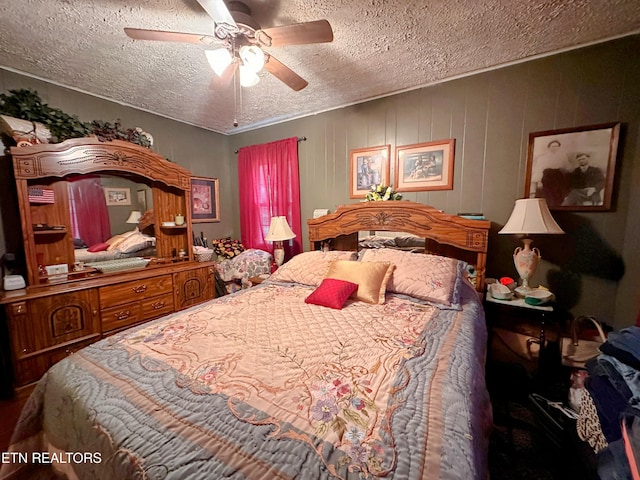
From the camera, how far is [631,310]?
1.60 m

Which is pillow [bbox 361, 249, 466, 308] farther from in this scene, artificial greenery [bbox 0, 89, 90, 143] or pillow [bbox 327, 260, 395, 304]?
artificial greenery [bbox 0, 89, 90, 143]

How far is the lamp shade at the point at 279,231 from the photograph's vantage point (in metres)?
2.88

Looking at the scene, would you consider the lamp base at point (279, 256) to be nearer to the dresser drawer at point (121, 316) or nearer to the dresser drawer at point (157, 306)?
the dresser drawer at point (157, 306)

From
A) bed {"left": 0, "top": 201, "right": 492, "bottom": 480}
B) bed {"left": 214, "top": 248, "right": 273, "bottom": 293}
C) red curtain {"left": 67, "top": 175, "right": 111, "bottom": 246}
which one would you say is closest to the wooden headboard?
bed {"left": 0, "top": 201, "right": 492, "bottom": 480}

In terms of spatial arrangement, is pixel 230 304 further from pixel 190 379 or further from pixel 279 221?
pixel 279 221

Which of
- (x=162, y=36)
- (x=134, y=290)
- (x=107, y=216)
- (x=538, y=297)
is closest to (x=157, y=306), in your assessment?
(x=134, y=290)

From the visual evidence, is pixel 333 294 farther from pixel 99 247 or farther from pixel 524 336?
pixel 99 247

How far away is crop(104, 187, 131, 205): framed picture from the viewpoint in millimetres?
2426

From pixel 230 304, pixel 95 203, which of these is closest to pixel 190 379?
pixel 230 304

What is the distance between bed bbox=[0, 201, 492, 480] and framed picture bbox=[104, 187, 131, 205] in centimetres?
164

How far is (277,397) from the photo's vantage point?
88cm

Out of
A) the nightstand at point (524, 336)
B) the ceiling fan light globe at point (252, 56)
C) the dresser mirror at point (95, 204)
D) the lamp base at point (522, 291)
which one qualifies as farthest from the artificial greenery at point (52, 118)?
the lamp base at point (522, 291)

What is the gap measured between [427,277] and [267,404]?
138cm

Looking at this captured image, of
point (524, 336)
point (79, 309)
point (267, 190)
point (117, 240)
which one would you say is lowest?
point (524, 336)
